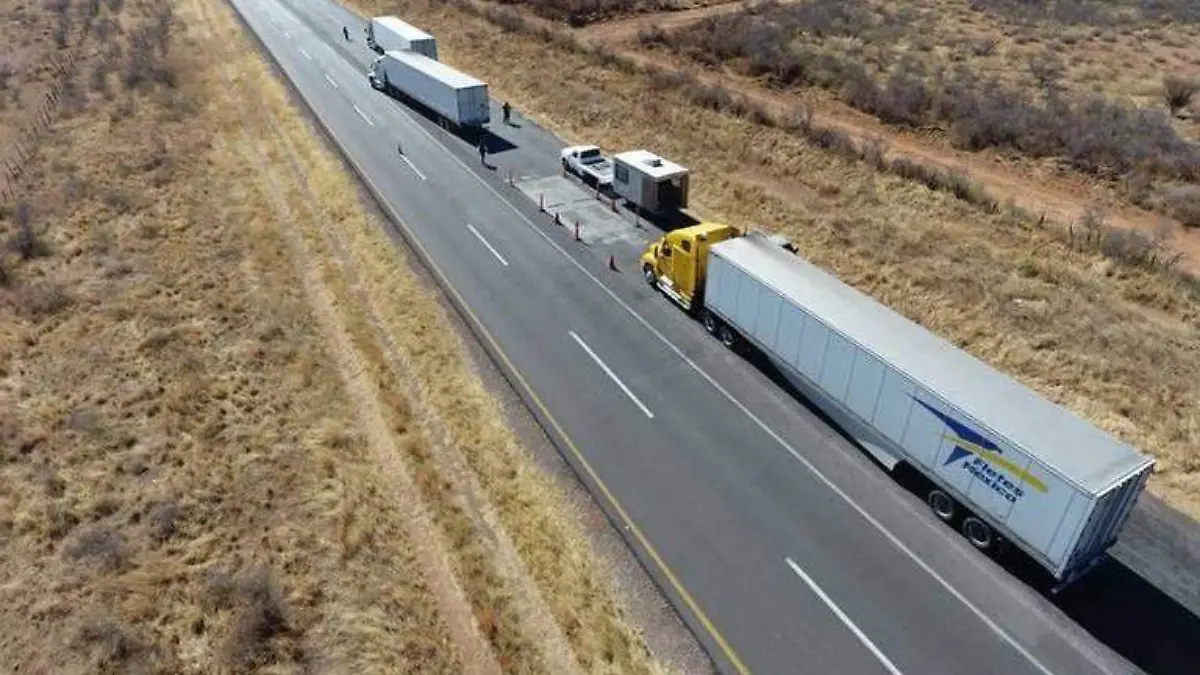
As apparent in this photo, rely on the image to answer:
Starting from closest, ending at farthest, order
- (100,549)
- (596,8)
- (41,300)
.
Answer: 1. (100,549)
2. (41,300)
3. (596,8)

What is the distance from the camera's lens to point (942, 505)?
19.4 meters

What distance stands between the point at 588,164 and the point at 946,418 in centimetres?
2643

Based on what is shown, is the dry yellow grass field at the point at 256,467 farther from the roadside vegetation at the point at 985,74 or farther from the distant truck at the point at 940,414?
the roadside vegetation at the point at 985,74

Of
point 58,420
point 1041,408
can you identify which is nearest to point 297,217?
point 58,420

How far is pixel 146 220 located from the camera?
110 feet

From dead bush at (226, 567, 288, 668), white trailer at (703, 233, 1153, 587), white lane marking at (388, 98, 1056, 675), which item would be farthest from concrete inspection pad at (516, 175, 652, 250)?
dead bush at (226, 567, 288, 668)

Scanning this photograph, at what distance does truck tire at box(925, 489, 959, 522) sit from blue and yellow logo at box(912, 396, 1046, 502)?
3.98 feet

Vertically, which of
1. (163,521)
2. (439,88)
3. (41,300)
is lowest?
(163,521)

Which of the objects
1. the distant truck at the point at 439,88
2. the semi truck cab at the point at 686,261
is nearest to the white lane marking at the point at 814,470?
the semi truck cab at the point at 686,261

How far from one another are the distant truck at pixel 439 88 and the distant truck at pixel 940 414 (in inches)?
962

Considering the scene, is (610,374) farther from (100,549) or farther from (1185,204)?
(1185,204)

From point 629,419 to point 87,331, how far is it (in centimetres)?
1962

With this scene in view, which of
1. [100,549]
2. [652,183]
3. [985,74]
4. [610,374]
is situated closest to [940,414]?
[610,374]

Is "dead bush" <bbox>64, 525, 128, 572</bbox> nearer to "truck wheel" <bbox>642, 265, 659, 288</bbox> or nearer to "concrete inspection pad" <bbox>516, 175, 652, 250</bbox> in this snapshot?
"truck wheel" <bbox>642, 265, 659, 288</bbox>
